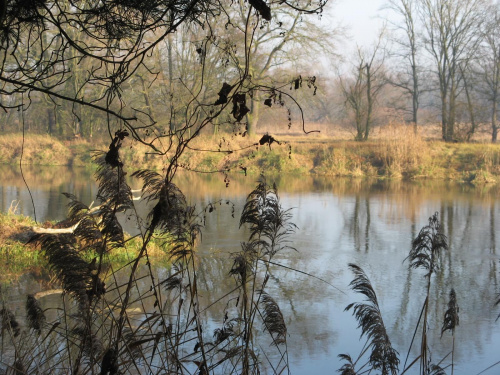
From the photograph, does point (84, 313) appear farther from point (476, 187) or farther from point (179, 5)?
point (476, 187)

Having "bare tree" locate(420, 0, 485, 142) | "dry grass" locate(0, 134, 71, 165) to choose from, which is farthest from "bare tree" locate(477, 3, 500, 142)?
"dry grass" locate(0, 134, 71, 165)

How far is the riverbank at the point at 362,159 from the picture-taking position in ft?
75.8

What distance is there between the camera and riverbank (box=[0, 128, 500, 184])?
75.8 feet

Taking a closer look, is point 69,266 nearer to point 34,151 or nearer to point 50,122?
point 34,151

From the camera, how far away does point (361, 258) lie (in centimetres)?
988

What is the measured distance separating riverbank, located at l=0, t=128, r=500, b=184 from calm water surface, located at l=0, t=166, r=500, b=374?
267 cm

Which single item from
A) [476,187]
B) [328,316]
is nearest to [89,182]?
[476,187]

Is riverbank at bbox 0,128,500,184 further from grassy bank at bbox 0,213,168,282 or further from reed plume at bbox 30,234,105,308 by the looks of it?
reed plume at bbox 30,234,105,308

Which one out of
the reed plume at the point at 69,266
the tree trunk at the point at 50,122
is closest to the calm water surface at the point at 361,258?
the reed plume at the point at 69,266

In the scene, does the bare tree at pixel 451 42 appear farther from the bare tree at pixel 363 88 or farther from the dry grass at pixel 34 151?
the dry grass at pixel 34 151

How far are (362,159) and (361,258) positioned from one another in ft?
50.4

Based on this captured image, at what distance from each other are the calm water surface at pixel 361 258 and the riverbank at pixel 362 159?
267 cm

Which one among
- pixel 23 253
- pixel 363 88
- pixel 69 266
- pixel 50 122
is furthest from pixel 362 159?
pixel 69 266

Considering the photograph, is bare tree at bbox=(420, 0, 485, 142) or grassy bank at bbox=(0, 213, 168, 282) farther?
bare tree at bbox=(420, 0, 485, 142)
